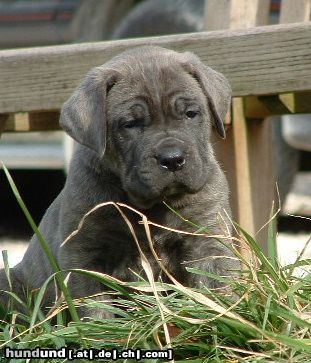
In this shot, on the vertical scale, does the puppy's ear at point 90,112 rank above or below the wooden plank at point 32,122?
above

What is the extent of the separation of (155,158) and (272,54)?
29.2 inches

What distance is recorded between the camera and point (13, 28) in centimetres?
1075

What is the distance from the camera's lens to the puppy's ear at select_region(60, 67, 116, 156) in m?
4.36

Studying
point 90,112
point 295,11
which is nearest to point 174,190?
point 90,112

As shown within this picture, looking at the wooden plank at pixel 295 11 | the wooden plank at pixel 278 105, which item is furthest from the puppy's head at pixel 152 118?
the wooden plank at pixel 295 11

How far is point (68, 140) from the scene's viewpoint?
9656 mm

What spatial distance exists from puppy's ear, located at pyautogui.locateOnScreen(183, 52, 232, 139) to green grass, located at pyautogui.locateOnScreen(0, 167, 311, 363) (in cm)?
97

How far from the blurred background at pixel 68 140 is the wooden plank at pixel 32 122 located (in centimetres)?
342

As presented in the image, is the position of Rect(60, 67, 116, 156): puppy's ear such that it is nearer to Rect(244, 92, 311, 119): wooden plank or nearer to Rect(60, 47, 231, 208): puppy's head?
Rect(60, 47, 231, 208): puppy's head

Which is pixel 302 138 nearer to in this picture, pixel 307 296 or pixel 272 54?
pixel 272 54

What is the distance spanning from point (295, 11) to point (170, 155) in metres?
1.72

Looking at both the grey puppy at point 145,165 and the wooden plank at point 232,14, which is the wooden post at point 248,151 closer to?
the wooden plank at point 232,14

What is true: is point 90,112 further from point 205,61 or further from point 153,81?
point 205,61

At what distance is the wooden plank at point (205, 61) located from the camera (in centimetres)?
450
